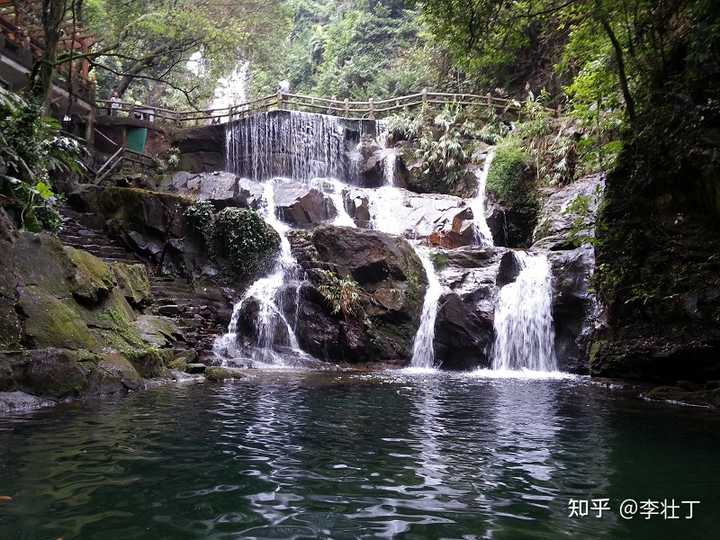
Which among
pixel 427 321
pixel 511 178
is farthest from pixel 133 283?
pixel 511 178

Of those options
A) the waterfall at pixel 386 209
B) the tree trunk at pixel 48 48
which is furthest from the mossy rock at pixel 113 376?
the waterfall at pixel 386 209

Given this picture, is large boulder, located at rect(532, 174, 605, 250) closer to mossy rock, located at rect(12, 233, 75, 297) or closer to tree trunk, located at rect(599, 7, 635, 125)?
tree trunk, located at rect(599, 7, 635, 125)

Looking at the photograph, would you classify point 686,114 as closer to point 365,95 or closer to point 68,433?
point 68,433

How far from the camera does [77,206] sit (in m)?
17.0

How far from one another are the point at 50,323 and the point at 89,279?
203 cm

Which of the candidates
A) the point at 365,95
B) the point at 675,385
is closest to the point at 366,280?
the point at 675,385

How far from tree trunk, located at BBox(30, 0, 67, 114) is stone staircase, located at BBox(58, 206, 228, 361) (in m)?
4.08

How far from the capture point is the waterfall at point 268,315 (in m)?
12.8

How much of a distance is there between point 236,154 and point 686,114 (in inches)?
775

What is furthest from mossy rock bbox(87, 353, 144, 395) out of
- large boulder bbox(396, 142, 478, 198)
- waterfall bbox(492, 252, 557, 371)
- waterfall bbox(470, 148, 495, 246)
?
large boulder bbox(396, 142, 478, 198)

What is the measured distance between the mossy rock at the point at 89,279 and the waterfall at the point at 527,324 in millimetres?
8830

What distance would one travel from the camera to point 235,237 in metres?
15.3

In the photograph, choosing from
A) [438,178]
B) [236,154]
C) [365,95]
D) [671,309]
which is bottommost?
[671,309]

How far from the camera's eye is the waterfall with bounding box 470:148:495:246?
1873 cm
